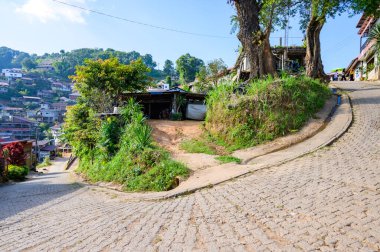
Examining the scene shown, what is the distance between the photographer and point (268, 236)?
3332 millimetres

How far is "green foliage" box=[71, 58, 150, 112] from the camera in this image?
15773 mm

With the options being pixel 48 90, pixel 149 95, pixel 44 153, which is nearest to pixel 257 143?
pixel 149 95

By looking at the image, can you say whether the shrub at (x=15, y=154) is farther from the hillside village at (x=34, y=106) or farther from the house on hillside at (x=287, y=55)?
the hillside village at (x=34, y=106)

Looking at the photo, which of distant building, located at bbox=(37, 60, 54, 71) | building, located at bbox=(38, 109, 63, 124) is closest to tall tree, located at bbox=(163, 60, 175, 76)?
building, located at bbox=(38, 109, 63, 124)

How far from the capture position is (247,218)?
398 centimetres

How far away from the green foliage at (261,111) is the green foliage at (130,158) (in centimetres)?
294

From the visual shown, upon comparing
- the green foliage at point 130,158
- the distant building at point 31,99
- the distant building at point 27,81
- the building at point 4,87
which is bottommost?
the green foliage at point 130,158

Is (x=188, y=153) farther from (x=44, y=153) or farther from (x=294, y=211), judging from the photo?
(x=44, y=153)

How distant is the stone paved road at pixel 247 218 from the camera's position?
10.7 ft

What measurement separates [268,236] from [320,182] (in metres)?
2.39

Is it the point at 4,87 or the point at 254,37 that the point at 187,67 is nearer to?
the point at 254,37

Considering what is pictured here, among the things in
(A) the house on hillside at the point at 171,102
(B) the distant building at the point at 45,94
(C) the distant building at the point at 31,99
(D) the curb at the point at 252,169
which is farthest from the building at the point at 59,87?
(D) the curb at the point at 252,169

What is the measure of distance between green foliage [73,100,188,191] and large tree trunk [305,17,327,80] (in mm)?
11115

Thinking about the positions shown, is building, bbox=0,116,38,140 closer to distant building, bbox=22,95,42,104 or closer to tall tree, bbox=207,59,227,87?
distant building, bbox=22,95,42,104
